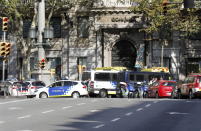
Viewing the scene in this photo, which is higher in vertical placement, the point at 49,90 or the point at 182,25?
the point at 182,25

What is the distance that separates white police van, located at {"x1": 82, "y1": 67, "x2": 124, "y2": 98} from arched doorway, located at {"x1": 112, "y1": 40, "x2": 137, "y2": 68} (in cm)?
1322

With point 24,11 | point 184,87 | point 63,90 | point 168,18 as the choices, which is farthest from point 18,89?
point 168,18

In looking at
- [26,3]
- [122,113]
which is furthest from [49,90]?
[122,113]

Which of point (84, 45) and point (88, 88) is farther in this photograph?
point (84, 45)

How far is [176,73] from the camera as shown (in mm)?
66000

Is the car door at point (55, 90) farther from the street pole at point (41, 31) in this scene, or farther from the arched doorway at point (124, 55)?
the arched doorway at point (124, 55)

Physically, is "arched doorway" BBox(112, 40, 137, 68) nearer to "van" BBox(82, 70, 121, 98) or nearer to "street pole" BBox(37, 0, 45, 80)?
"van" BBox(82, 70, 121, 98)

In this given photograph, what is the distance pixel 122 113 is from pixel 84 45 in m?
41.0

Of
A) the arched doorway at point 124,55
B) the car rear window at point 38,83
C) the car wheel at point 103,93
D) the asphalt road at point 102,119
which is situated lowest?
the asphalt road at point 102,119

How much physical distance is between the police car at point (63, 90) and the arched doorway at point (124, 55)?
61.4 feet

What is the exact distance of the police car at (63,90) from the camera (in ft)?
161

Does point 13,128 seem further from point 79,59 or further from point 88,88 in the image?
point 79,59

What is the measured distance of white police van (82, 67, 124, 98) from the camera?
53406mm

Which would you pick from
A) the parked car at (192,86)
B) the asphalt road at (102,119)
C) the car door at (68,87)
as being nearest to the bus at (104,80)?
the car door at (68,87)
